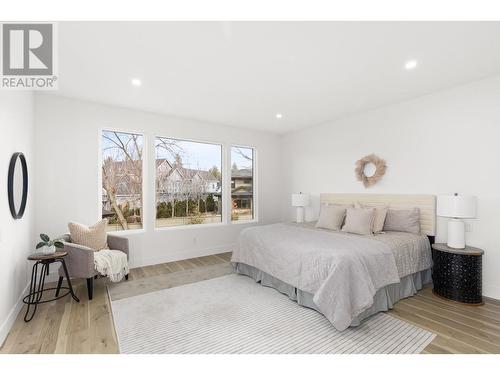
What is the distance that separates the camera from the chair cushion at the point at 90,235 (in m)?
3.21

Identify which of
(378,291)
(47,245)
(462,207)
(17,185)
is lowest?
(378,291)

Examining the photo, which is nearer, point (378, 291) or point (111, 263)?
point (378, 291)

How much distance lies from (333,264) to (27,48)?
11.3ft

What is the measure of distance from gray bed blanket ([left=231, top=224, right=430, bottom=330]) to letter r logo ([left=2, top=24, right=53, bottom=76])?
121 inches

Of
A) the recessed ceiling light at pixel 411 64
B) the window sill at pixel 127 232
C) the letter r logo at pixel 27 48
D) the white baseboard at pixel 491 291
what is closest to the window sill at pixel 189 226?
the window sill at pixel 127 232

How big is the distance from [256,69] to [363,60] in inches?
44.1

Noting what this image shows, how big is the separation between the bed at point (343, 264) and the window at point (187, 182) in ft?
5.06

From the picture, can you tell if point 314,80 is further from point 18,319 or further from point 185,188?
point 18,319

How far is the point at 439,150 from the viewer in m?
3.40

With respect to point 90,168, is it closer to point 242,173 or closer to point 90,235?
point 90,235

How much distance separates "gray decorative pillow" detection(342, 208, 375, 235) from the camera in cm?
346

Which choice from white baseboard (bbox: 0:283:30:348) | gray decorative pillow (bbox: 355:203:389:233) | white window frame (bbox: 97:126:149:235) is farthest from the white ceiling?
white baseboard (bbox: 0:283:30:348)

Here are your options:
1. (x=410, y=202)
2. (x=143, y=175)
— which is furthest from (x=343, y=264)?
(x=143, y=175)
